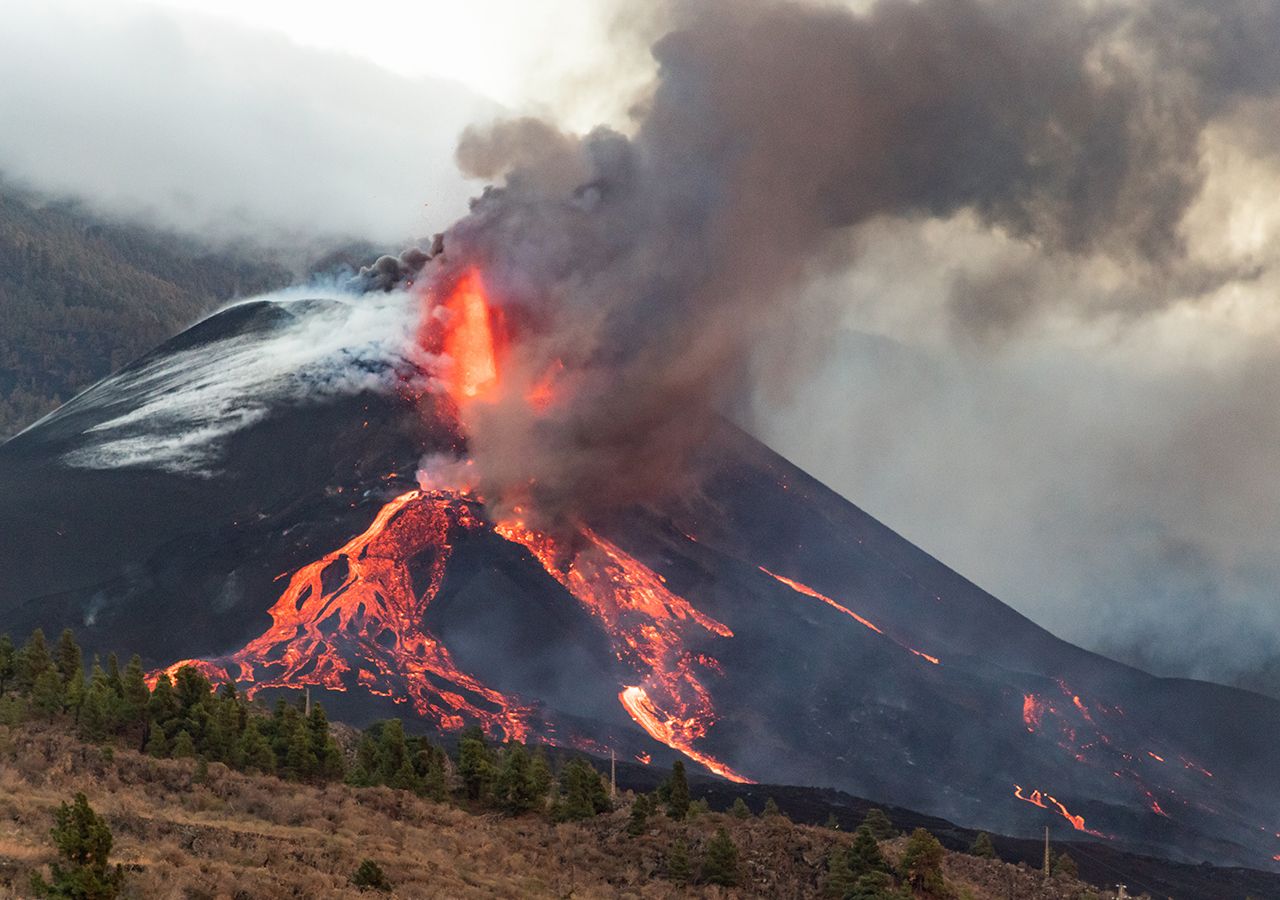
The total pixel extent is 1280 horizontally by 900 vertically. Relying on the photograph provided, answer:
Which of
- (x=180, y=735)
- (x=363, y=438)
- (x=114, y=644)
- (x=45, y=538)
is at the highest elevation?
(x=363, y=438)

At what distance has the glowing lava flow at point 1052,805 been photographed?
109 m

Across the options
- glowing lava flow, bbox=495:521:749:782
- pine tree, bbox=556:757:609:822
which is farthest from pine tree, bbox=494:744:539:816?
glowing lava flow, bbox=495:521:749:782

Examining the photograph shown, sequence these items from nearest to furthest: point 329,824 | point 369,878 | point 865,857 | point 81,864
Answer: point 81,864 < point 369,878 < point 329,824 < point 865,857

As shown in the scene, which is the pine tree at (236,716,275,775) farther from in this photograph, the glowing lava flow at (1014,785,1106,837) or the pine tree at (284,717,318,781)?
the glowing lava flow at (1014,785,1106,837)

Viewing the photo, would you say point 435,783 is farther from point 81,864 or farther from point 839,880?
point 81,864

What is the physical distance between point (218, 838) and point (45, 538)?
282 feet

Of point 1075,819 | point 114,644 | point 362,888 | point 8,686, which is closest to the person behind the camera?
point 362,888

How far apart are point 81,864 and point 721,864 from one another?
22.4 meters

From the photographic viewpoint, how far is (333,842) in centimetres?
3978

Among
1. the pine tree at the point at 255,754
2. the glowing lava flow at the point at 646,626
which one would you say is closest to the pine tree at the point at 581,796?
the pine tree at the point at 255,754

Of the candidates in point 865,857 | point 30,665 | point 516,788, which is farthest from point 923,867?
point 30,665

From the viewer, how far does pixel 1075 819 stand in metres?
110

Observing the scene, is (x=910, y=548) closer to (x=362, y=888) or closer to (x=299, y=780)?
(x=299, y=780)

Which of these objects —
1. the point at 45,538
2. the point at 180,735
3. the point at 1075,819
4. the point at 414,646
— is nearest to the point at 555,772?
the point at 414,646
